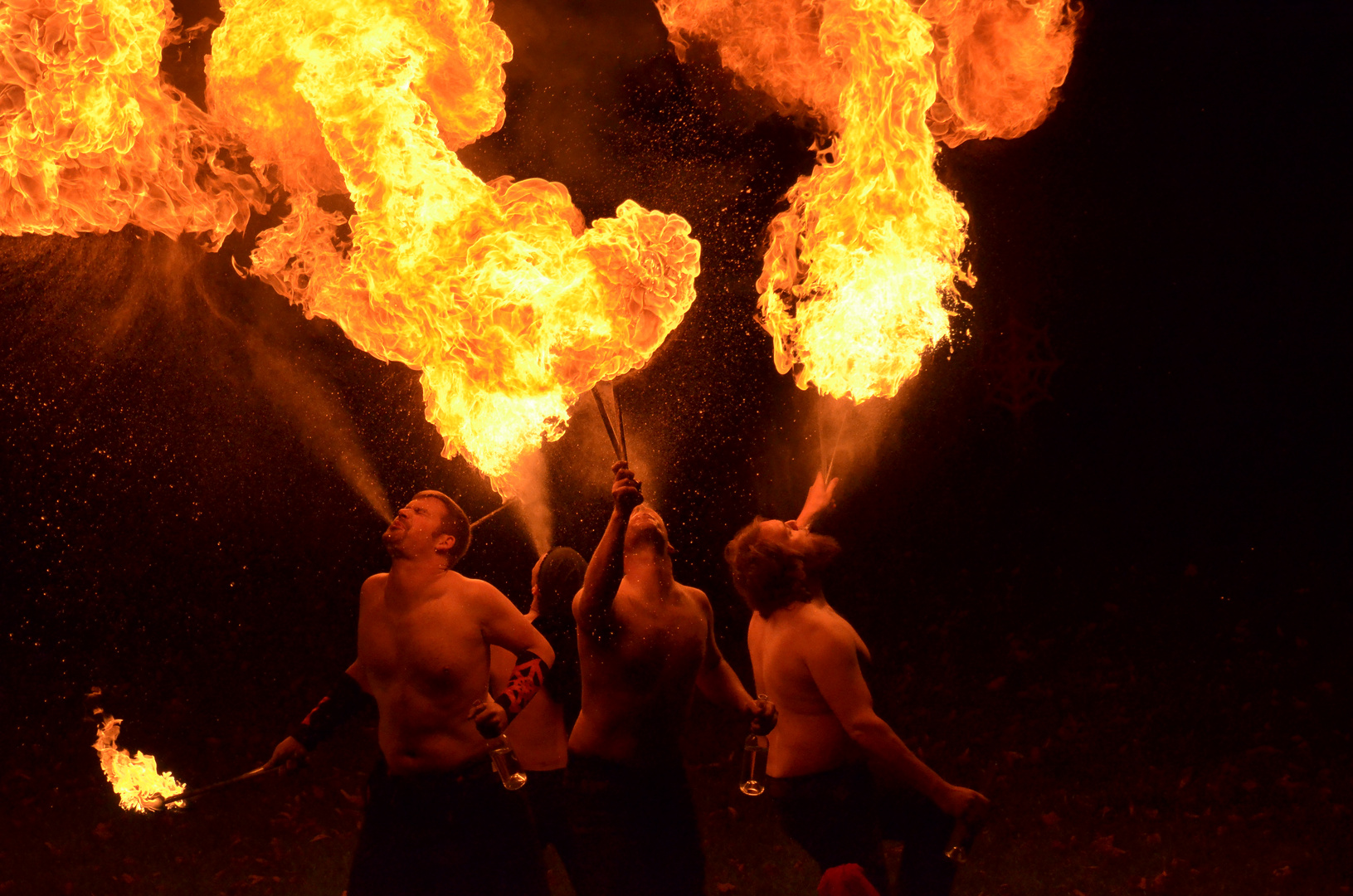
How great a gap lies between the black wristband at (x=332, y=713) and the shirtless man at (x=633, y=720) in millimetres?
907

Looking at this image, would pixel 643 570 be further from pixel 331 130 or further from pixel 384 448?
pixel 384 448

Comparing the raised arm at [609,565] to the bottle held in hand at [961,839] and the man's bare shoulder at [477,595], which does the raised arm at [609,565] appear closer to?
the man's bare shoulder at [477,595]

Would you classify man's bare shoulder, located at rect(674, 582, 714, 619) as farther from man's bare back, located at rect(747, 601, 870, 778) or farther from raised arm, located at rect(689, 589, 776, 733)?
man's bare back, located at rect(747, 601, 870, 778)

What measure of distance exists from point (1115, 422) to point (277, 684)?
21.8 ft

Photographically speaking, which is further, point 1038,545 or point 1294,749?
point 1038,545

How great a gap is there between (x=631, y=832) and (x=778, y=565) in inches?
42.7

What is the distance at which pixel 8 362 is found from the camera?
7.78 meters

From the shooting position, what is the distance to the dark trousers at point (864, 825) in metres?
3.50

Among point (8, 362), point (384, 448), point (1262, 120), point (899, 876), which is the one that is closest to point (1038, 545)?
point (1262, 120)

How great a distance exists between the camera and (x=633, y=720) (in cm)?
371

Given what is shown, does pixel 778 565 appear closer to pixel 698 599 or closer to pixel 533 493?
pixel 698 599

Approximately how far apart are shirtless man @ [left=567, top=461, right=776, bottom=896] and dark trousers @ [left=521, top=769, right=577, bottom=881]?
0.38m

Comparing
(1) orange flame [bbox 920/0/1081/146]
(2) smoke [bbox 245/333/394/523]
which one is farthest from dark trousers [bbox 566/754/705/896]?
(2) smoke [bbox 245/333/394/523]

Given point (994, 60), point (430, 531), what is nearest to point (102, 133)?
point (430, 531)
